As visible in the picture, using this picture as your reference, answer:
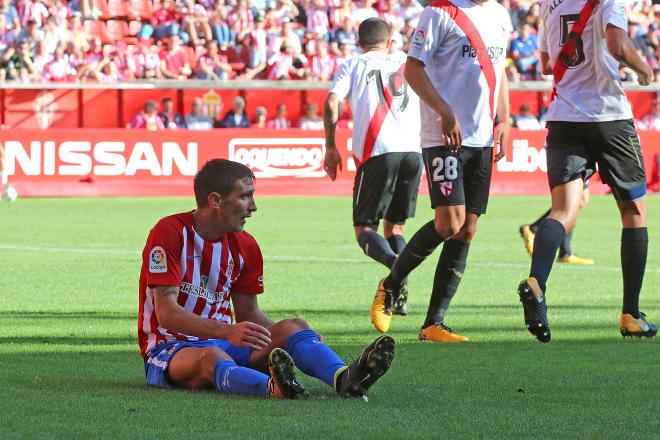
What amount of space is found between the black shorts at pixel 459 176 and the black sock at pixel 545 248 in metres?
0.58

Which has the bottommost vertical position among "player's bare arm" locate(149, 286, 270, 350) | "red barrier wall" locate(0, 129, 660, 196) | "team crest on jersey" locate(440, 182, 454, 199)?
"red barrier wall" locate(0, 129, 660, 196)

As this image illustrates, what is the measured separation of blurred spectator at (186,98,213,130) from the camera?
25297 millimetres

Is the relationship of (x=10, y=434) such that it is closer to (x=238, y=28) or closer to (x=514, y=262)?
(x=514, y=262)

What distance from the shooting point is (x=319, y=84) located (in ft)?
86.8

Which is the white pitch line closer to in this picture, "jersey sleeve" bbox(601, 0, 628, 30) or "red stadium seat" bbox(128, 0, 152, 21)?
"jersey sleeve" bbox(601, 0, 628, 30)

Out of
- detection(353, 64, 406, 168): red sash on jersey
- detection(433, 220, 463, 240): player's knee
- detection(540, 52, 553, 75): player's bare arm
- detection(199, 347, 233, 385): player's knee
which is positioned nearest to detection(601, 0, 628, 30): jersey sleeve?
detection(540, 52, 553, 75): player's bare arm

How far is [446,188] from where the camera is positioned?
7.50m

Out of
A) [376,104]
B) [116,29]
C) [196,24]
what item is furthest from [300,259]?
[116,29]

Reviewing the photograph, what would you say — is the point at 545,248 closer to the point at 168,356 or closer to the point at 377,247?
the point at 377,247

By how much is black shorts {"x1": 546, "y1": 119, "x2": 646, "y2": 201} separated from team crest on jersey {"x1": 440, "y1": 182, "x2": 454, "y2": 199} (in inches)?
21.2

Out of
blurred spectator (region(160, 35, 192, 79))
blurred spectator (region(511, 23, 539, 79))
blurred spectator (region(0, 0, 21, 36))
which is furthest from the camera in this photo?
blurred spectator (region(511, 23, 539, 79))

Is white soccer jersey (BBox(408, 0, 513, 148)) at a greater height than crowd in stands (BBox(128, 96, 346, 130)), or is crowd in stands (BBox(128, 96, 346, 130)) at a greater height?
white soccer jersey (BBox(408, 0, 513, 148))

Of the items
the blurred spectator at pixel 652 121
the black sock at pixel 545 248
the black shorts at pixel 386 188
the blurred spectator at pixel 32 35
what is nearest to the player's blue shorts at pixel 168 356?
the black sock at pixel 545 248

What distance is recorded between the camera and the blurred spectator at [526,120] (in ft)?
87.1
